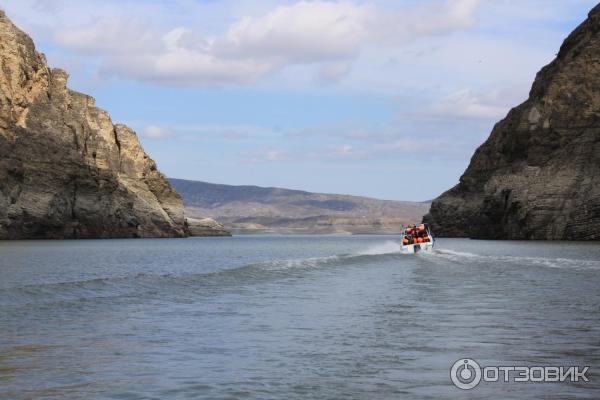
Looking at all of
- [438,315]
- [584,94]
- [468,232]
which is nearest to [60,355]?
[438,315]

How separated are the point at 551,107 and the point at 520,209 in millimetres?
18222

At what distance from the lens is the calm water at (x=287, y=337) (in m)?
13.9

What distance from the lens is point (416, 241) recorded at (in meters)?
80.8

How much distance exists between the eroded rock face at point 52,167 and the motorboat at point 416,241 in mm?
73696

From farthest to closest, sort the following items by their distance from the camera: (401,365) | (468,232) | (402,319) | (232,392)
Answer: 1. (468,232)
2. (402,319)
3. (401,365)
4. (232,392)

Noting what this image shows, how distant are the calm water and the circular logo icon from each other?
0.22 metres

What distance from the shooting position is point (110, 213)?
495 ft

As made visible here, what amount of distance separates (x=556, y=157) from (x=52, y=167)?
86414 mm

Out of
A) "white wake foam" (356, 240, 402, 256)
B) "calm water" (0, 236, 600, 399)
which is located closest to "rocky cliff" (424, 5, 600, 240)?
"white wake foam" (356, 240, 402, 256)

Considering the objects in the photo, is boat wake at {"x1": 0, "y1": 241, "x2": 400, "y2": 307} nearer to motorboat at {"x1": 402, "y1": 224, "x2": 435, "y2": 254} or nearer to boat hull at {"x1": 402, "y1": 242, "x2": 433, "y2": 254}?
boat hull at {"x1": 402, "y1": 242, "x2": 433, "y2": 254}

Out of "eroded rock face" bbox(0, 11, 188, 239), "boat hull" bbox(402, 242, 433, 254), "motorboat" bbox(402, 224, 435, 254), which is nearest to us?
"boat hull" bbox(402, 242, 433, 254)

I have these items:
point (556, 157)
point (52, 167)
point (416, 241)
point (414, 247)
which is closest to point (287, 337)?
point (414, 247)

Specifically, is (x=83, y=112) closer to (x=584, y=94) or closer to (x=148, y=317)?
(x=584, y=94)

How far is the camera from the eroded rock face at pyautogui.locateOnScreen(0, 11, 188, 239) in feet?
424
